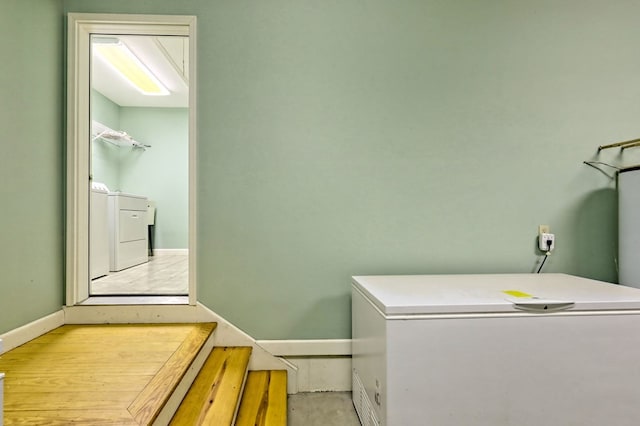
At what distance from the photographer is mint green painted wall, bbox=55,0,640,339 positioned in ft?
5.96

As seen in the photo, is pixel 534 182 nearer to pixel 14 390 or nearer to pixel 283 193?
pixel 283 193

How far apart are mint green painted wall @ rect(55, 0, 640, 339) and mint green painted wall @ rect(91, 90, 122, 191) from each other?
3.18 m

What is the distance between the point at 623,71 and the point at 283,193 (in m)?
2.35

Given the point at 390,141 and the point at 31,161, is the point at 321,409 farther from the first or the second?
the point at 31,161

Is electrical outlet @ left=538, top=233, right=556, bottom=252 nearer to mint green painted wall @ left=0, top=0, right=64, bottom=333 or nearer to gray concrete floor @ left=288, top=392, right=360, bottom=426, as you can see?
gray concrete floor @ left=288, top=392, right=360, bottom=426

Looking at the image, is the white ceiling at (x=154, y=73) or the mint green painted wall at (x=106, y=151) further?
the mint green painted wall at (x=106, y=151)

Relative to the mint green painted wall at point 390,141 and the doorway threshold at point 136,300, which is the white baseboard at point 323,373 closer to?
the mint green painted wall at point 390,141

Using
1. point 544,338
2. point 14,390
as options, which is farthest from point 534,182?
point 14,390

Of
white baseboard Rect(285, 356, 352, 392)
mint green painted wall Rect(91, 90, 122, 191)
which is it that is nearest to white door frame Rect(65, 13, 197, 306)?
white baseboard Rect(285, 356, 352, 392)

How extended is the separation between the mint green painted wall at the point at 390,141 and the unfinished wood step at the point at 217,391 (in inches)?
7.7

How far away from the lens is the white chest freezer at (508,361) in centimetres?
113

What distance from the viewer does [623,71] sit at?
6.39 ft

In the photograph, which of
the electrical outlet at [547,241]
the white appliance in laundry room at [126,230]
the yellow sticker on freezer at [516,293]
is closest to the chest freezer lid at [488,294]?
the yellow sticker on freezer at [516,293]

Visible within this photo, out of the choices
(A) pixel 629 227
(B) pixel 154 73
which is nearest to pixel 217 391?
(A) pixel 629 227
